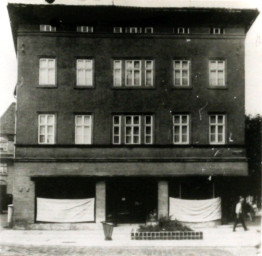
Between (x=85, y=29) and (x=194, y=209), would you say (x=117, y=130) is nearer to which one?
(x=85, y=29)

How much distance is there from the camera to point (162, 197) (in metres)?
29.5

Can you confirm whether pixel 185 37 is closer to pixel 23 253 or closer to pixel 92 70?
pixel 92 70

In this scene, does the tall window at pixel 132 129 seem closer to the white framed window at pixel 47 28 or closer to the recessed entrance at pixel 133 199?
the recessed entrance at pixel 133 199

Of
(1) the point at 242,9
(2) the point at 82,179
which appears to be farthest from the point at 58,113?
(1) the point at 242,9

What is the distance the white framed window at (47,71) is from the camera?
30.1m

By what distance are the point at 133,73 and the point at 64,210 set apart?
28.6 ft

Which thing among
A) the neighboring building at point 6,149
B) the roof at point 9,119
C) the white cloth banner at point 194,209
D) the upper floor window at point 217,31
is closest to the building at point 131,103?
the upper floor window at point 217,31

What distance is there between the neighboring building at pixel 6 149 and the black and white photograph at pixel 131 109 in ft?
42.7

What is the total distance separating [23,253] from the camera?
18500 mm

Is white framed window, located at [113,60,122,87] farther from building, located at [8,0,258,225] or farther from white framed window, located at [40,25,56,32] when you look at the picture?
white framed window, located at [40,25,56,32]

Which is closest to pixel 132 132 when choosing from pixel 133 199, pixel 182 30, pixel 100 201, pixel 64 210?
pixel 133 199

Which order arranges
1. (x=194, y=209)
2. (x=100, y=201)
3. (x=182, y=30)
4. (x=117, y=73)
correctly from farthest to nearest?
(x=182, y=30) → (x=117, y=73) → (x=100, y=201) → (x=194, y=209)

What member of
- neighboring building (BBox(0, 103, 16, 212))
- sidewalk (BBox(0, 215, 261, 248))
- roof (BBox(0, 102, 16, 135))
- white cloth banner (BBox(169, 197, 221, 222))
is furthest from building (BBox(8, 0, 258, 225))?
roof (BBox(0, 102, 16, 135))

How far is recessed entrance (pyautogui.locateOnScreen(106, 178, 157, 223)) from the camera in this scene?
98.3 feet
